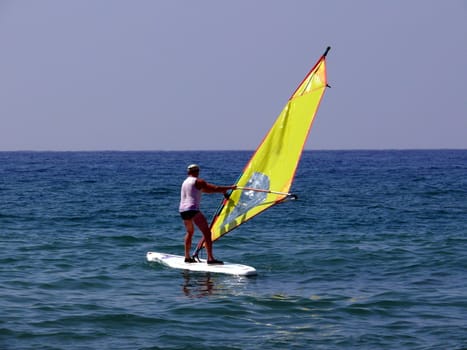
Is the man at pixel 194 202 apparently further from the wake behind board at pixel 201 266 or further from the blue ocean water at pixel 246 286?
the blue ocean water at pixel 246 286

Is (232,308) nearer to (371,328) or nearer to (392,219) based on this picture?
(371,328)

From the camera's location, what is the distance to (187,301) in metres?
12.5

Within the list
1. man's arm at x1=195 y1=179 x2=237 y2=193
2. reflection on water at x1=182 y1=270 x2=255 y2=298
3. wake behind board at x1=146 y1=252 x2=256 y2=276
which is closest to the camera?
reflection on water at x1=182 y1=270 x2=255 y2=298

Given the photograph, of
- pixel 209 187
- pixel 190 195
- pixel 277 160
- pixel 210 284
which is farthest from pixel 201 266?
pixel 277 160

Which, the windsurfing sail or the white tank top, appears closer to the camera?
the windsurfing sail

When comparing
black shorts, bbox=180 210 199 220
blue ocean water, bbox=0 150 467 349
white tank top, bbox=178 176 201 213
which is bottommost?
blue ocean water, bbox=0 150 467 349

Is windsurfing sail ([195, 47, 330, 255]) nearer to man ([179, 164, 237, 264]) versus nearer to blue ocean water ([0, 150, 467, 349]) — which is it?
man ([179, 164, 237, 264])

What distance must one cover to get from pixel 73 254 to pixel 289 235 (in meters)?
6.26

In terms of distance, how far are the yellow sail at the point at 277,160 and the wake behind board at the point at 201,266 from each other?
764 millimetres

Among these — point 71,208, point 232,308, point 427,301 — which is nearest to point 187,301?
point 232,308

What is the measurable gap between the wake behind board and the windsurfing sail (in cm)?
77

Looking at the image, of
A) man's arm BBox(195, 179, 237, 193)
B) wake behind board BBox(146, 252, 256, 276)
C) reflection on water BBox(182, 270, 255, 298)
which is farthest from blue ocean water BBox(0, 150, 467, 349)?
man's arm BBox(195, 179, 237, 193)

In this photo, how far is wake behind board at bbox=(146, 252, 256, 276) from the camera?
1466 cm

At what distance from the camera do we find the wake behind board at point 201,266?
48.1ft
